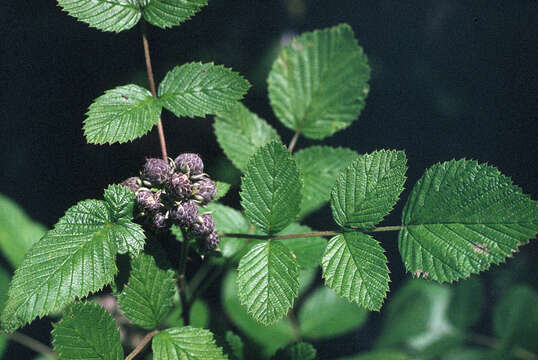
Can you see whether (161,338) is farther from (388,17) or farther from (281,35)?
(388,17)

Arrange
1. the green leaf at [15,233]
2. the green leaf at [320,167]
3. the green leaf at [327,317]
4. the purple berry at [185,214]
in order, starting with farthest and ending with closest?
the green leaf at [327,317] → the green leaf at [15,233] → the green leaf at [320,167] → the purple berry at [185,214]

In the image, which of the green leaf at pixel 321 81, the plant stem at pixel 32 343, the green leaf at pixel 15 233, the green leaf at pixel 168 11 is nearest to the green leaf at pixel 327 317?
the green leaf at pixel 321 81

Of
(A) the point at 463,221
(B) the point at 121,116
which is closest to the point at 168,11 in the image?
(B) the point at 121,116

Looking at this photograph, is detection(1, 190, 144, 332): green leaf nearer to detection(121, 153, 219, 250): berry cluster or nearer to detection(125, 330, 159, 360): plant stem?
detection(121, 153, 219, 250): berry cluster

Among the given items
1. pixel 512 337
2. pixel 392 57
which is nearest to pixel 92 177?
pixel 392 57

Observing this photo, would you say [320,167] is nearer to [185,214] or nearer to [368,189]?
[368,189]

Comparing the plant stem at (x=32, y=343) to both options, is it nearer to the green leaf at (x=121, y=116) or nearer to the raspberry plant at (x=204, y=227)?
the raspberry plant at (x=204, y=227)

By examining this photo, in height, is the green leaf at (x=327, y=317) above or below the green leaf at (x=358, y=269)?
below
